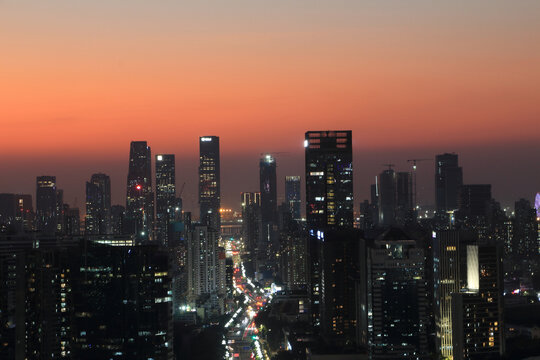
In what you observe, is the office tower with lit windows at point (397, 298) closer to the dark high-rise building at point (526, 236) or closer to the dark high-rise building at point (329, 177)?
the dark high-rise building at point (329, 177)

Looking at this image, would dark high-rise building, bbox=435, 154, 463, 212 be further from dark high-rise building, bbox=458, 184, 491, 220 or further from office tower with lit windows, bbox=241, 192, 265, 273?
office tower with lit windows, bbox=241, 192, 265, 273

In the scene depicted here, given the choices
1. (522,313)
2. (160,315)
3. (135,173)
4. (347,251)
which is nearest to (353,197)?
(347,251)

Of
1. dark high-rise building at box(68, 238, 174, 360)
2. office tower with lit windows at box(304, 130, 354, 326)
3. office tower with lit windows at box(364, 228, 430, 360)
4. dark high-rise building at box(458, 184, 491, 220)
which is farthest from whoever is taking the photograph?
dark high-rise building at box(458, 184, 491, 220)

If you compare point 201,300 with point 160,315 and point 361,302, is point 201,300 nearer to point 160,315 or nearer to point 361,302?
point 361,302

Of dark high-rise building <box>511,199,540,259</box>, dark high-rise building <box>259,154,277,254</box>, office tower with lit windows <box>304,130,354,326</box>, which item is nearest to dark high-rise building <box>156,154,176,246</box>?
dark high-rise building <box>259,154,277,254</box>

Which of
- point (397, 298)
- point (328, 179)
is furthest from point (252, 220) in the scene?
point (397, 298)

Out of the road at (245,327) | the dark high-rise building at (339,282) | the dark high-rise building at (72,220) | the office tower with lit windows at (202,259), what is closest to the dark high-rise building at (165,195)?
the office tower with lit windows at (202,259)
